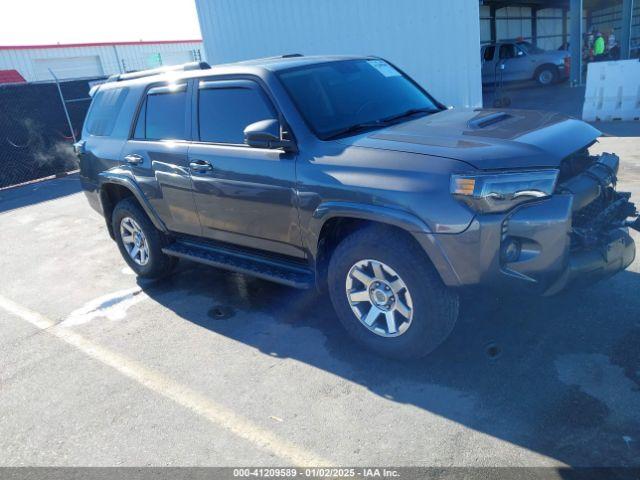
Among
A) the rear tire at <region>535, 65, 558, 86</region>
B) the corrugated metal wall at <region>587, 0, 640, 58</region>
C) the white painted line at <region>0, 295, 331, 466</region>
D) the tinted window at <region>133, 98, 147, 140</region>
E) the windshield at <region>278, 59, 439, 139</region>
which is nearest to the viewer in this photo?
the white painted line at <region>0, 295, 331, 466</region>

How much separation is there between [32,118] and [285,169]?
41.1 feet

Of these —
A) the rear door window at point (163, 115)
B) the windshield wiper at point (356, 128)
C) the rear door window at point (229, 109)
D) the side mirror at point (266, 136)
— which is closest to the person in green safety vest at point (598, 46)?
the windshield wiper at point (356, 128)

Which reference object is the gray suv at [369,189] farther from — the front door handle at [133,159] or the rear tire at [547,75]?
the rear tire at [547,75]

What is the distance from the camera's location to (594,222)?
328 centimetres

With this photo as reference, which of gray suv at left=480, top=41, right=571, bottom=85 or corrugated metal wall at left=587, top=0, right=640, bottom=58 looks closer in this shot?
gray suv at left=480, top=41, right=571, bottom=85

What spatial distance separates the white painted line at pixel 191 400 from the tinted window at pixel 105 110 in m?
2.02

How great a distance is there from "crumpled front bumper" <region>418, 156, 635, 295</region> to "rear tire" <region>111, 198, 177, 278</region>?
3059mm

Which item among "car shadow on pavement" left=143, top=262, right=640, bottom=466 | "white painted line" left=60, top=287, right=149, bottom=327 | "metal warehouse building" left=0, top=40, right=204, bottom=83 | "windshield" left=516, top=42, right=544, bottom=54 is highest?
"metal warehouse building" left=0, top=40, right=204, bottom=83

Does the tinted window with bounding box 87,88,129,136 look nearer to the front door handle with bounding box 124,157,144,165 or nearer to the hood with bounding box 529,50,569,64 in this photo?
the front door handle with bounding box 124,157,144,165

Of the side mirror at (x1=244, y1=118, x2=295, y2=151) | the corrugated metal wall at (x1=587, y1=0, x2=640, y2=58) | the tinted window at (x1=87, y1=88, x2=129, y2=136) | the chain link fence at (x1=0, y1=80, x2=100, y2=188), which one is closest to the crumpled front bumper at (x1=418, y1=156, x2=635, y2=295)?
the side mirror at (x1=244, y1=118, x2=295, y2=151)

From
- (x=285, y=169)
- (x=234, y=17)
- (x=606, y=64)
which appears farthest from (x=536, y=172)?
(x=234, y=17)

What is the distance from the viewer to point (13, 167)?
1328cm

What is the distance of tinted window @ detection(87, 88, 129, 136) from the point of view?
5.34 metres

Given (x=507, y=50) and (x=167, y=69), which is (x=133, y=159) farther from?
(x=507, y=50)
